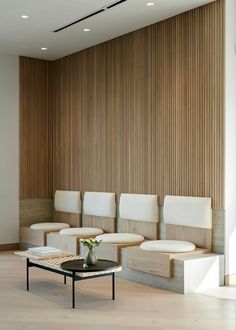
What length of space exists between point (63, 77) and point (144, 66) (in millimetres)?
1962

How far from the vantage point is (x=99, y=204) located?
6613 millimetres

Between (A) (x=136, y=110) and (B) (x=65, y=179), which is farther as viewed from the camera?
(B) (x=65, y=179)

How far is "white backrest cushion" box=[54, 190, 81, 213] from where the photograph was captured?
23.2 feet

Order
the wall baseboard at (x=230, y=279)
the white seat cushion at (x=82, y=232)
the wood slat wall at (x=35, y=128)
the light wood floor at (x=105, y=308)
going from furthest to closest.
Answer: the wood slat wall at (x=35, y=128), the white seat cushion at (x=82, y=232), the wall baseboard at (x=230, y=279), the light wood floor at (x=105, y=308)

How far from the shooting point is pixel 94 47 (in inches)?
273

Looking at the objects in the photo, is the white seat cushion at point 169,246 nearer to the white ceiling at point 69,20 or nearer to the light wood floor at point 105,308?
the light wood floor at point 105,308

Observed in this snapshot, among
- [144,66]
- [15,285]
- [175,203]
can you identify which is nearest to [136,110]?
[144,66]

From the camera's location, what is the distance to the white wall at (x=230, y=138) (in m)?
5.03

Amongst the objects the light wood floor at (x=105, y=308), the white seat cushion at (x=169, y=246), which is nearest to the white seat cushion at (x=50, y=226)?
the light wood floor at (x=105, y=308)

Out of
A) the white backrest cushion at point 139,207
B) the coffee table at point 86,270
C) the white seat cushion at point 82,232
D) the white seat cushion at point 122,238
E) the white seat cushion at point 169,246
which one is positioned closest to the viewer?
the coffee table at point 86,270

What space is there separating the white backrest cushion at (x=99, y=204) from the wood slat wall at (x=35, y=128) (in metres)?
1.12

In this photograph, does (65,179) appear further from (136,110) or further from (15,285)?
(15,285)

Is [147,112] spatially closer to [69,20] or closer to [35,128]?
[69,20]

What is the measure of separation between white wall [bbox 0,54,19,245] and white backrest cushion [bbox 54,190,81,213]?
64 centimetres
